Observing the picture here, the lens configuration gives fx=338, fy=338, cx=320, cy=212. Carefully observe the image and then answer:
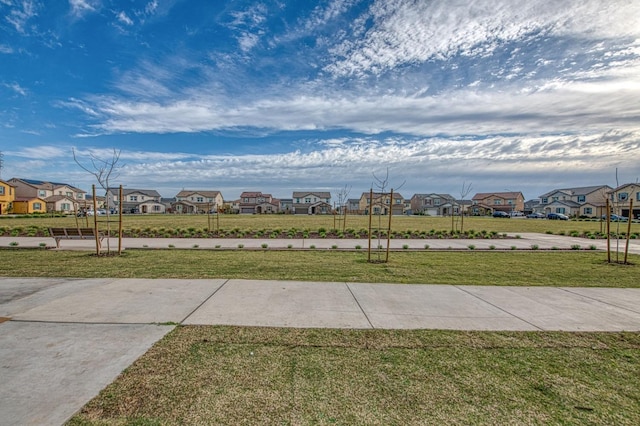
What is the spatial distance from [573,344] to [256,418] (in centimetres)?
373

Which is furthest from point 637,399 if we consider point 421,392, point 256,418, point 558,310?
point 256,418

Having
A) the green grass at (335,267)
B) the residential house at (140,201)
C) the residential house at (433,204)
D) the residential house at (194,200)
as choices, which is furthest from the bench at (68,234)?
the residential house at (433,204)

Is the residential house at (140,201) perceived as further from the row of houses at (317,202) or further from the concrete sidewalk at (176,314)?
the concrete sidewalk at (176,314)

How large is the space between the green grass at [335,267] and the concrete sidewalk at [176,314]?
71 centimetres

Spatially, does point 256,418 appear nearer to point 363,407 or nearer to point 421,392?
point 363,407

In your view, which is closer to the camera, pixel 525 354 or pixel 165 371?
pixel 165 371

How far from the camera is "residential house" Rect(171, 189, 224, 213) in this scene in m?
86.5

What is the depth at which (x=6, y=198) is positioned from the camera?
54156 mm

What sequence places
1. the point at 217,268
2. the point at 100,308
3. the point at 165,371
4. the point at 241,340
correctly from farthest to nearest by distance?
the point at 217,268, the point at 100,308, the point at 241,340, the point at 165,371

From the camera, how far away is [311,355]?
3.55m

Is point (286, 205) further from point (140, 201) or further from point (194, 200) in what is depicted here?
point (140, 201)

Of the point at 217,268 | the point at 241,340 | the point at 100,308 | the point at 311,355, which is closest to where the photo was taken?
the point at 311,355

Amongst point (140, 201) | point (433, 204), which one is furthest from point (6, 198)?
point (433, 204)

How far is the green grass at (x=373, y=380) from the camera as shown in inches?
101
